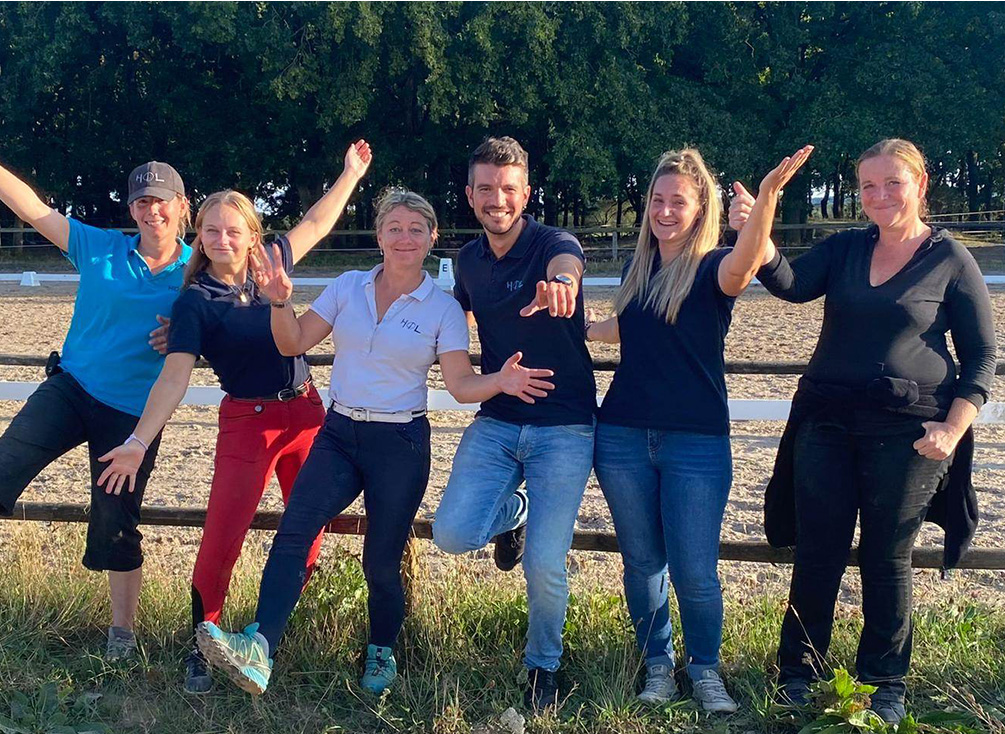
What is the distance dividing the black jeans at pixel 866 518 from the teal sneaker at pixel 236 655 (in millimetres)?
1663

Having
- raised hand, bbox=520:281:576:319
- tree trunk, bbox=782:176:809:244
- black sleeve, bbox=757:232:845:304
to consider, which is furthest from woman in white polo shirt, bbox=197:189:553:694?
tree trunk, bbox=782:176:809:244

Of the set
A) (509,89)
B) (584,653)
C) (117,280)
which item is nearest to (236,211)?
(117,280)

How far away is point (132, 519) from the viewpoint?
325 cm

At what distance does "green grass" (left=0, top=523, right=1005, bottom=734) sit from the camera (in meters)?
2.93

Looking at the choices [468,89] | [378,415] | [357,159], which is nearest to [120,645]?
[378,415]

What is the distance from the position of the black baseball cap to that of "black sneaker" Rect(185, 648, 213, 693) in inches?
62.6

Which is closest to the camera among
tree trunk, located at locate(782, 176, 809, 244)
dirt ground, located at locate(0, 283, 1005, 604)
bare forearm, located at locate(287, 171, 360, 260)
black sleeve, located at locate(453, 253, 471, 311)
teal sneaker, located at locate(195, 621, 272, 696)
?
teal sneaker, located at locate(195, 621, 272, 696)

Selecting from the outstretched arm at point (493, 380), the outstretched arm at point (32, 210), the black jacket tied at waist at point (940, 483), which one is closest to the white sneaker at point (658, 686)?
the black jacket tied at waist at point (940, 483)

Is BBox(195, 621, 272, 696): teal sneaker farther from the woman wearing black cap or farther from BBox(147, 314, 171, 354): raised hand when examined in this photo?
BBox(147, 314, 171, 354): raised hand

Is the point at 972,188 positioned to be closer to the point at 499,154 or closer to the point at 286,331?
the point at 499,154

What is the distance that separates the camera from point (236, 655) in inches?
104

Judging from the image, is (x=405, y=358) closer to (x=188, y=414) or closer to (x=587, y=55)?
(x=188, y=414)

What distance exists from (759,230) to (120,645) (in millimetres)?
2588

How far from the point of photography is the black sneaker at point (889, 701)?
110 inches
